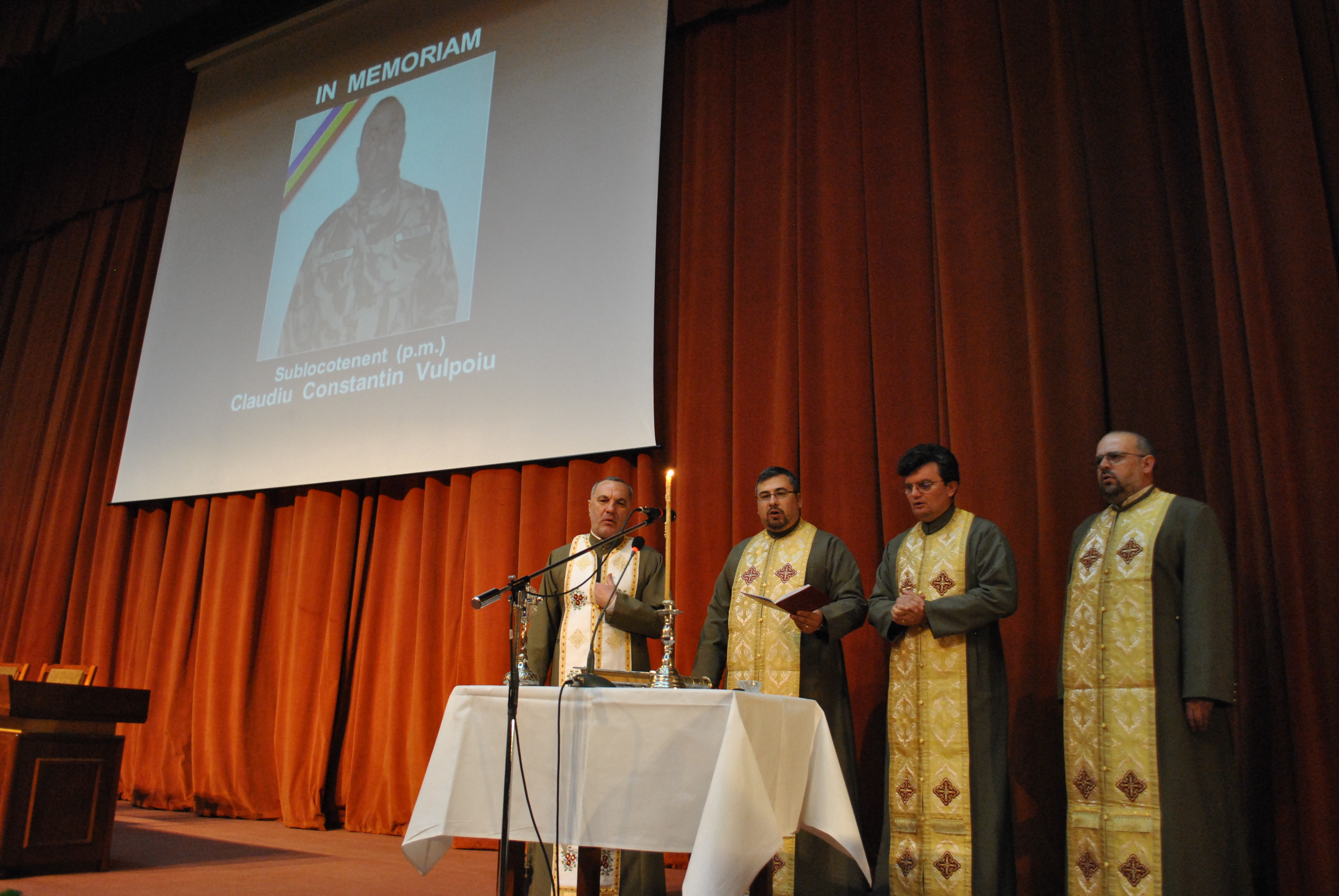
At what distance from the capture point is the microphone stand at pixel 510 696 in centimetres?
205

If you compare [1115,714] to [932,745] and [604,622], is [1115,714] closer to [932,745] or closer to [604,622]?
[932,745]

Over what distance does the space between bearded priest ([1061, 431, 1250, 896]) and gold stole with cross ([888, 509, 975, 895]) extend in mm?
317

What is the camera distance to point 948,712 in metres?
3.13

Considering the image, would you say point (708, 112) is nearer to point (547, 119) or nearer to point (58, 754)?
point (547, 119)

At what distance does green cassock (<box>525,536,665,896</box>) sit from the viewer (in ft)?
10.3

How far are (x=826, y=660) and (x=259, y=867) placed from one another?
7.92 feet

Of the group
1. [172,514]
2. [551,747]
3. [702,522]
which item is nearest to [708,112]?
[702,522]

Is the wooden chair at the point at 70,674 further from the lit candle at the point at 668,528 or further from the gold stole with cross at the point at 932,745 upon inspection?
the gold stole with cross at the point at 932,745

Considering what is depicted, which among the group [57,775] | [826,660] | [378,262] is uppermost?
[378,262]

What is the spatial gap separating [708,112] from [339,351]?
2.52 m

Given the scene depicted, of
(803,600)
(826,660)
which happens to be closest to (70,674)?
(826,660)

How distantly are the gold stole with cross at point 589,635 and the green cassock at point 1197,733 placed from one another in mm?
1637

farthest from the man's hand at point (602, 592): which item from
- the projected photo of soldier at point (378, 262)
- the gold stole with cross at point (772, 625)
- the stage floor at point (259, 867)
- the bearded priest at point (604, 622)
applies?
the projected photo of soldier at point (378, 262)

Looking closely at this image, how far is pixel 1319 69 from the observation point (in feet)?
11.2
